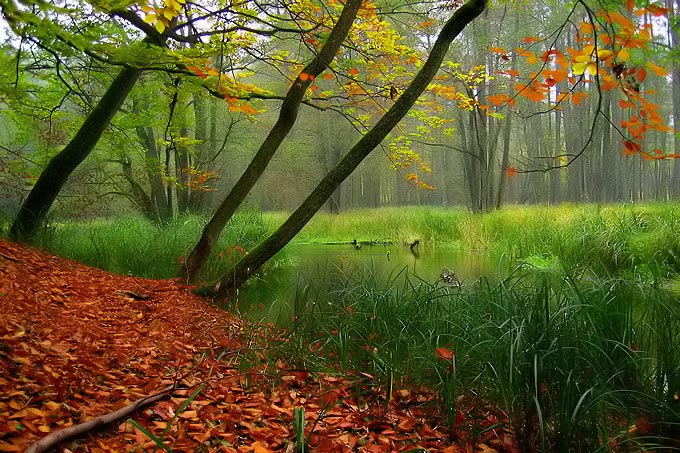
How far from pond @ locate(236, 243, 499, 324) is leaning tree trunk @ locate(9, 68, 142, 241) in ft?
6.74

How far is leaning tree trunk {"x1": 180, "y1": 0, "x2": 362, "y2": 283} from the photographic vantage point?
3822 mm

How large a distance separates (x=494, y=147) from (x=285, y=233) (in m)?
10.8

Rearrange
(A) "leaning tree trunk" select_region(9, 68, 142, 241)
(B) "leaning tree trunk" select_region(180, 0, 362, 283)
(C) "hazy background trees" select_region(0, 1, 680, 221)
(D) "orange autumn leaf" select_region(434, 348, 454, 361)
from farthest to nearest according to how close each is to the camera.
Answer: (C) "hazy background trees" select_region(0, 1, 680, 221) → (A) "leaning tree trunk" select_region(9, 68, 142, 241) → (B) "leaning tree trunk" select_region(180, 0, 362, 283) → (D) "orange autumn leaf" select_region(434, 348, 454, 361)

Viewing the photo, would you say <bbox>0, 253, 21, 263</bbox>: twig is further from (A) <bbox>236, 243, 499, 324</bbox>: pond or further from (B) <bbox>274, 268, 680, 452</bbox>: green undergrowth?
(B) <bbox>274, 268, 680, 452</bbox>: green undergrowth

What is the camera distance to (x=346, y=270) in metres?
6.02

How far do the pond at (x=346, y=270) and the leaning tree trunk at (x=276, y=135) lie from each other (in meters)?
0.64

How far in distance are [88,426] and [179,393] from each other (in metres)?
0.53

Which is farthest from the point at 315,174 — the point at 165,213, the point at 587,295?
the point at 587,295

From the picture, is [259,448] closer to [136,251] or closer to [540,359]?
[540,359]

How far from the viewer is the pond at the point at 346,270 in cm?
415

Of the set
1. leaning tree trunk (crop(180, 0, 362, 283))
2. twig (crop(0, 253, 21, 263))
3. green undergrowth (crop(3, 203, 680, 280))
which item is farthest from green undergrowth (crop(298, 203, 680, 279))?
twig (crop(0, 253, 21, 263))

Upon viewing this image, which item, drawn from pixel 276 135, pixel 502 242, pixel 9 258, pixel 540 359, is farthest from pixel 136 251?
pixel 502 242

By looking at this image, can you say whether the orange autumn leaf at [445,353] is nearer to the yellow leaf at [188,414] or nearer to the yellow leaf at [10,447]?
the yellow leaf at [188,414]

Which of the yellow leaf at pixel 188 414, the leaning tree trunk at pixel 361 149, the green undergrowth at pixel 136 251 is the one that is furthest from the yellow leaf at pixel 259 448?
the green undergrowth at pixel 136 251
